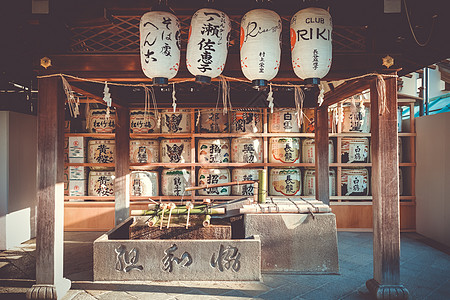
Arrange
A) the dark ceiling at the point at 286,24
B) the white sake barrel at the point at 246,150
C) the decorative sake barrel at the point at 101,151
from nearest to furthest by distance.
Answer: the dark ceiling at the point at 286,24
the white sake barrel at the point at 246,150
the decorative sake barrel at the point at 101,151

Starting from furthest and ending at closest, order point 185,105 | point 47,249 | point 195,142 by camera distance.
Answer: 1. point 195,142
2. point 185,105
3. point 47,249

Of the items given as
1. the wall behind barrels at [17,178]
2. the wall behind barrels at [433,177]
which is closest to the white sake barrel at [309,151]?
the wall behind barrels at [433,177]

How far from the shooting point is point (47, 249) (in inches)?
144

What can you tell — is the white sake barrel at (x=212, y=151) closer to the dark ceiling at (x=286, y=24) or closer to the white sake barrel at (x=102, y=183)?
the white sake barrel at (x=102, y=183)

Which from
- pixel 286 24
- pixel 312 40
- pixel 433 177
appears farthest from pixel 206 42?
pixel 433 177

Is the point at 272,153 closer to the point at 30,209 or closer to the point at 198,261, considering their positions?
the point at 198,261

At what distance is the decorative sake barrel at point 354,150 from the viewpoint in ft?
22.8

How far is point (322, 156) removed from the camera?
6.16m

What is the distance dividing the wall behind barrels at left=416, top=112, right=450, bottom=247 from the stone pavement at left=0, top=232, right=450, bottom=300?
3.20ft

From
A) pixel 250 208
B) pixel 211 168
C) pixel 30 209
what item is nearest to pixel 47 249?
pixel 250 208

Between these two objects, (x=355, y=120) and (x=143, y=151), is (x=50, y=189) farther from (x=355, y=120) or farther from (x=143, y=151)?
(x=355, y=120)

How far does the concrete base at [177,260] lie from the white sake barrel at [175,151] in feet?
10.2

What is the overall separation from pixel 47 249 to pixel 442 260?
605 centimetres

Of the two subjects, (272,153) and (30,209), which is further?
(272,153)
